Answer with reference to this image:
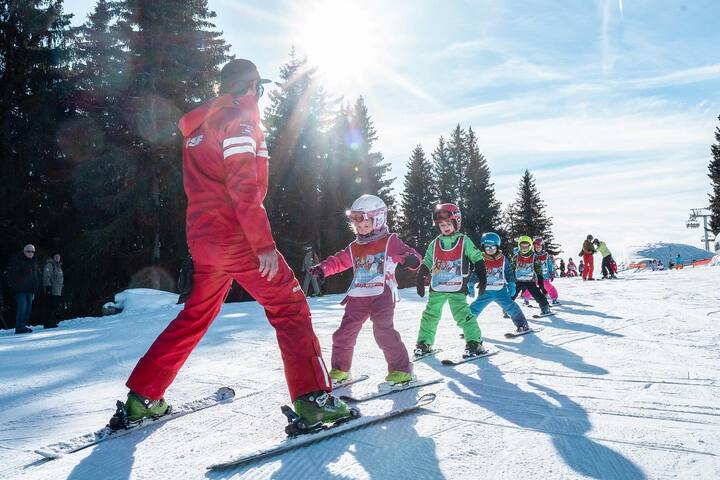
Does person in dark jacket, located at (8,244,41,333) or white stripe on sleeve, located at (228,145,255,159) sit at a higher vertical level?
white stripe on sleeve, located at (228,145,255,159)

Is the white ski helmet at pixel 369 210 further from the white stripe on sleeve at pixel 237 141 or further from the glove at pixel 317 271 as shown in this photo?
the white stripe on sleeve at pixel 237 141

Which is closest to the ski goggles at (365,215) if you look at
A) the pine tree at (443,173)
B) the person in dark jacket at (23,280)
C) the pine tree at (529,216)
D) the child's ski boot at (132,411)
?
the child's ski boot at (132,411)

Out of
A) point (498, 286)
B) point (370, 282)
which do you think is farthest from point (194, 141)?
point (498, 286)

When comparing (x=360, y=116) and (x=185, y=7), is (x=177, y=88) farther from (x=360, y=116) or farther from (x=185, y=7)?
(x=360, y=116)

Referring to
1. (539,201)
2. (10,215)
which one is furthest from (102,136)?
(539,201)

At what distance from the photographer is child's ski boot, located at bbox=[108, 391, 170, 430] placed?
2.81m

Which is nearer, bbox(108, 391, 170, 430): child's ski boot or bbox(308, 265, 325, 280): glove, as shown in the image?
bbox(108, 391, 170, 430): child's ski boot

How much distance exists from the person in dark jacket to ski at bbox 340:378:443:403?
8513mm

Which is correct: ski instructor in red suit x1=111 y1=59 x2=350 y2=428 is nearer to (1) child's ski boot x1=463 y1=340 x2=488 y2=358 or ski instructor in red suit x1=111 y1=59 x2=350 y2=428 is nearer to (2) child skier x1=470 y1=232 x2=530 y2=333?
(1) child's ski boot x1=463 y1=340 x2=488 y2=358

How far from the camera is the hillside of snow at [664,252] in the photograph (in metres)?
54.0

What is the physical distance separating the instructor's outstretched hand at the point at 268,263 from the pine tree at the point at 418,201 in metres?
36.1

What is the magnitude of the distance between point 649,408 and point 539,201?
55.5m

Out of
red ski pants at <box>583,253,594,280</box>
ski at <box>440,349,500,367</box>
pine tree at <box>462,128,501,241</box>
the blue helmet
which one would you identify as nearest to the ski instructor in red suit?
ski at <box>440,349,500,367</box>

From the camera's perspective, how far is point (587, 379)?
3924 mm
